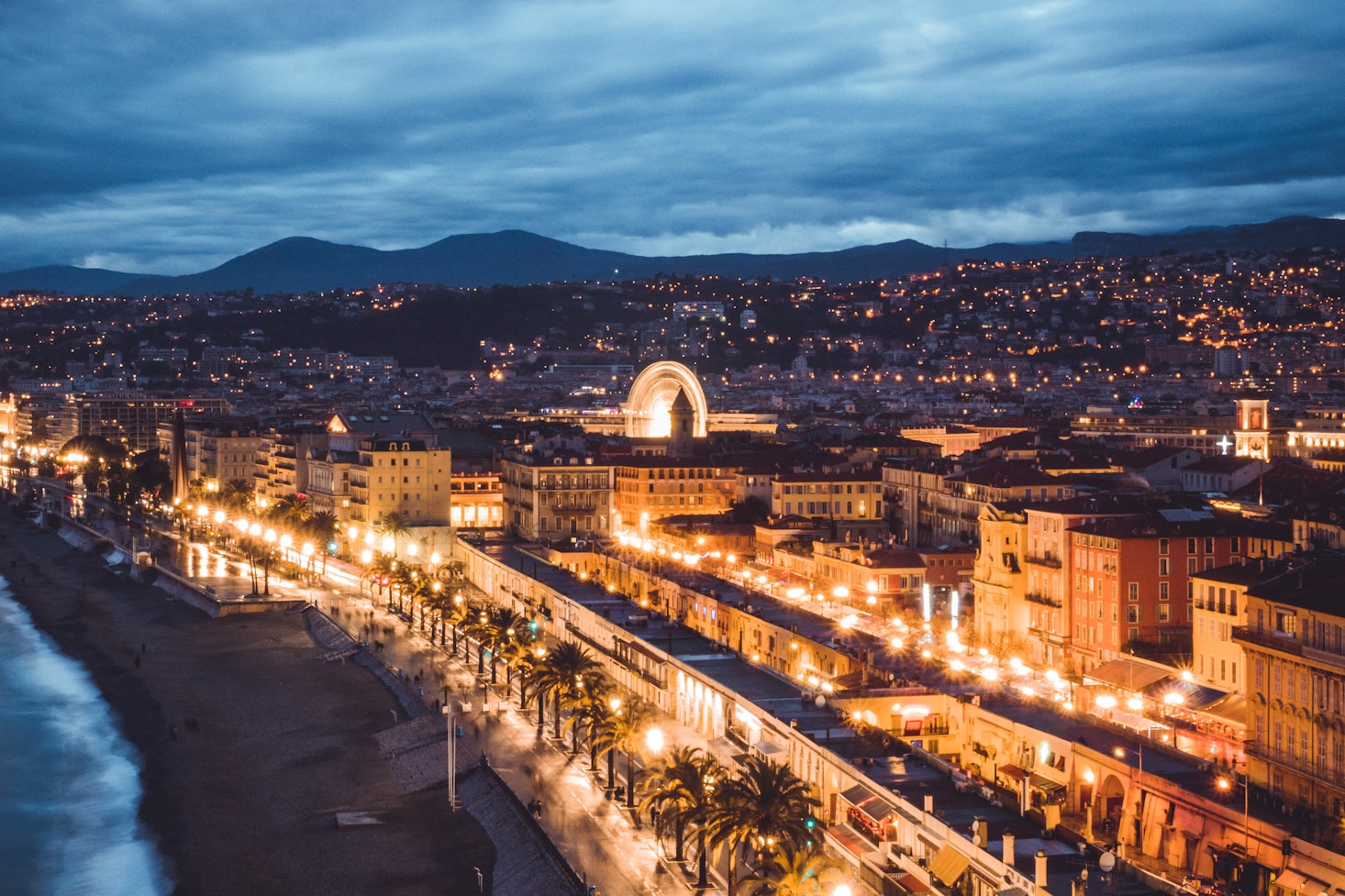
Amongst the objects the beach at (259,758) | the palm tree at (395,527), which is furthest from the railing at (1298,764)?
the palm tree at (395,527)

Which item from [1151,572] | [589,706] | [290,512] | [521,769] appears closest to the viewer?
[589,706]

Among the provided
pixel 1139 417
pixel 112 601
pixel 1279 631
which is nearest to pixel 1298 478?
pixel 1279 631

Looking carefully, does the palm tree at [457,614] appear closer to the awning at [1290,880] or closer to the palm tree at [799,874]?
the palm tree at [799,874]

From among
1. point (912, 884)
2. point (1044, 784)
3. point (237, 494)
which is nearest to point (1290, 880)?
point (912, 884)

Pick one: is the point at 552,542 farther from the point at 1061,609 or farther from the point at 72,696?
the point at 1061,609

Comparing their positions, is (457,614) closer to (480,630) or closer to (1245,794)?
(480,630)

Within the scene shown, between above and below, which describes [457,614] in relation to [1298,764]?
below

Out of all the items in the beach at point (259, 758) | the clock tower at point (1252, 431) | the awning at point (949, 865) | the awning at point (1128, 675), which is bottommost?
the beach at point (259, 758)
